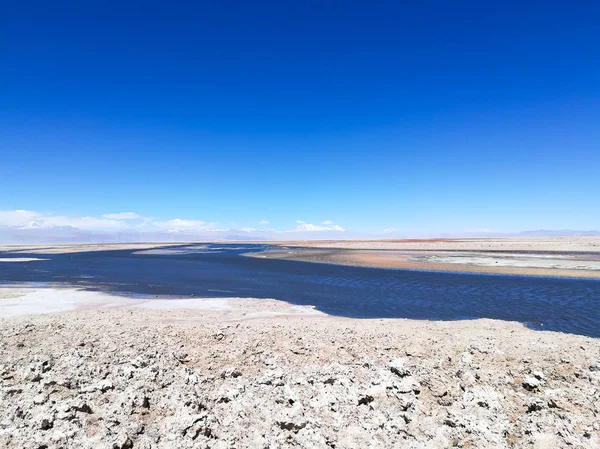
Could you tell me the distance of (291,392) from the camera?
6.81 metres

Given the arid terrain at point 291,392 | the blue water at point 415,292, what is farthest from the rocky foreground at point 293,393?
the blue water at point 415,292

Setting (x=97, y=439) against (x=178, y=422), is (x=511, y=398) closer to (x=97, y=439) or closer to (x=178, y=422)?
(x=178, y=422)

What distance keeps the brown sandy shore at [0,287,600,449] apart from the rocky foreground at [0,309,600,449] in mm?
24

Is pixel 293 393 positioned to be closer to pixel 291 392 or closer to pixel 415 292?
pixel 291 392

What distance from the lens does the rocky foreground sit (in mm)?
5594

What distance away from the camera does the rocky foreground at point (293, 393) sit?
18.4 feet

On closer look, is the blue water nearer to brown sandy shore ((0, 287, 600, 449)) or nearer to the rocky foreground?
brown sandy shore ((0, 287, 600, 449))

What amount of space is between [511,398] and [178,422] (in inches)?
240

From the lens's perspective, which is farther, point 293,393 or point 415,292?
point 415,292

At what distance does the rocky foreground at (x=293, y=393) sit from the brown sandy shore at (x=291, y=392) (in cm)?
2

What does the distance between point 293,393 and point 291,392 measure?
0.15ft

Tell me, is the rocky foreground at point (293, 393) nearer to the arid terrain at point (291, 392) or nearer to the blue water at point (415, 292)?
the arid terrain at point (291, 392)

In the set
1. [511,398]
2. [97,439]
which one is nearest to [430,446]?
[511,398]

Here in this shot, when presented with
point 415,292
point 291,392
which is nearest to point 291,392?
point 291,392
